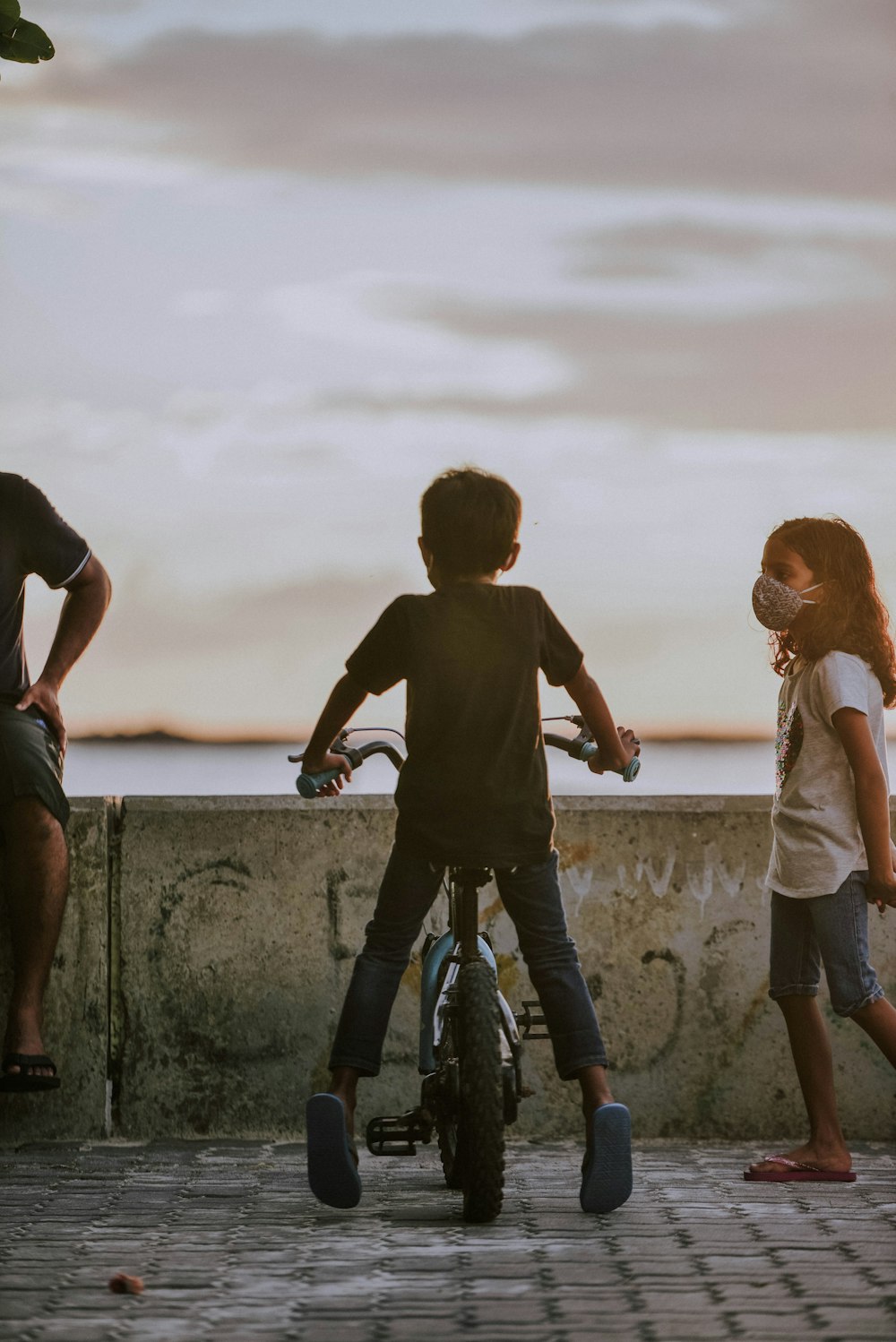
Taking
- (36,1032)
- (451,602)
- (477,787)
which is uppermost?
(451,602)

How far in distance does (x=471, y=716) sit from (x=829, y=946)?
1464 millimetres

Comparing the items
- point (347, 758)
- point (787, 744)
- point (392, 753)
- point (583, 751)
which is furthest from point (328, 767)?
point (787, 744)

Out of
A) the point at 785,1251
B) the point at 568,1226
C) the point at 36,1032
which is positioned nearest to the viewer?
the point at 785,1251

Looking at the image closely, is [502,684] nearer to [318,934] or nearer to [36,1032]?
[318,934]

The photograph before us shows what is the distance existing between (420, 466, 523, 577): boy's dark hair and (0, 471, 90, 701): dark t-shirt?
5.66 ft

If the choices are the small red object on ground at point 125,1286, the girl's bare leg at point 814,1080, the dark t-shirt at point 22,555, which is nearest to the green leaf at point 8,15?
the dark t-shirt at point 22,555

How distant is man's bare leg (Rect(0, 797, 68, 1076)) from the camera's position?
232 inches

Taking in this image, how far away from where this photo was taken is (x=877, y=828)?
17.1ft

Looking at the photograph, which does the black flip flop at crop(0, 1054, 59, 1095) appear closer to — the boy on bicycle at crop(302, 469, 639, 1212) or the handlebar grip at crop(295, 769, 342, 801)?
the boy on bicycle at crop(302, 469, 639, 1212)

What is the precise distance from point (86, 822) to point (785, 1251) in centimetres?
304

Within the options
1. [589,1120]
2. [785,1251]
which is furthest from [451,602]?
[785,1251]

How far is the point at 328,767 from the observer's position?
4883 mm

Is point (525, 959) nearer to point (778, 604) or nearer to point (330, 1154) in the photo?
point (330, 1154)

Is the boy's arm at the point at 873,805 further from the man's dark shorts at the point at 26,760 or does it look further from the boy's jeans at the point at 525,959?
the man's dark shorts at the point at 26,760
